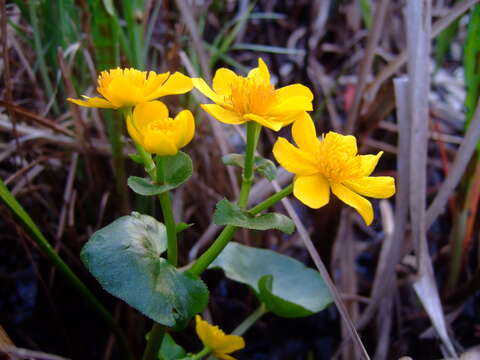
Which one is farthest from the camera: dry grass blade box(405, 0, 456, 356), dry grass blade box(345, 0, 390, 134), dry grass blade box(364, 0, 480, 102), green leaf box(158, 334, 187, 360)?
dry grass blade box(345, 0, 390, 134)

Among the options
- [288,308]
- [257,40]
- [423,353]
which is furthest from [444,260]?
[257,40]

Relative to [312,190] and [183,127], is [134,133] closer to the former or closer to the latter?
[183,127]

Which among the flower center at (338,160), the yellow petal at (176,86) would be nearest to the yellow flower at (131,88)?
the yellow petal at (176,86)

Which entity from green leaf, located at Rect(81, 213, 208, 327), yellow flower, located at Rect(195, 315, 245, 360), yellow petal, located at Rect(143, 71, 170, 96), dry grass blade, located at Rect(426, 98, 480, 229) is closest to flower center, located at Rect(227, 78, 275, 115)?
yellow petal, located at Rect(143, 71, 170, 96)

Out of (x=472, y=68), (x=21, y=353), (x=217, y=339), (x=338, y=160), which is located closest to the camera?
(x=21, y=353)

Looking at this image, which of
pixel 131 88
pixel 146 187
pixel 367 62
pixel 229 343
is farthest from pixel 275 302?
pixel 367 62

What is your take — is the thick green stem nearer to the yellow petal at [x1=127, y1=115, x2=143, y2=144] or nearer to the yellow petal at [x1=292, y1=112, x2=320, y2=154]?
the yellow petal at [x1=127, y1=115, x2=143, y2=144]
